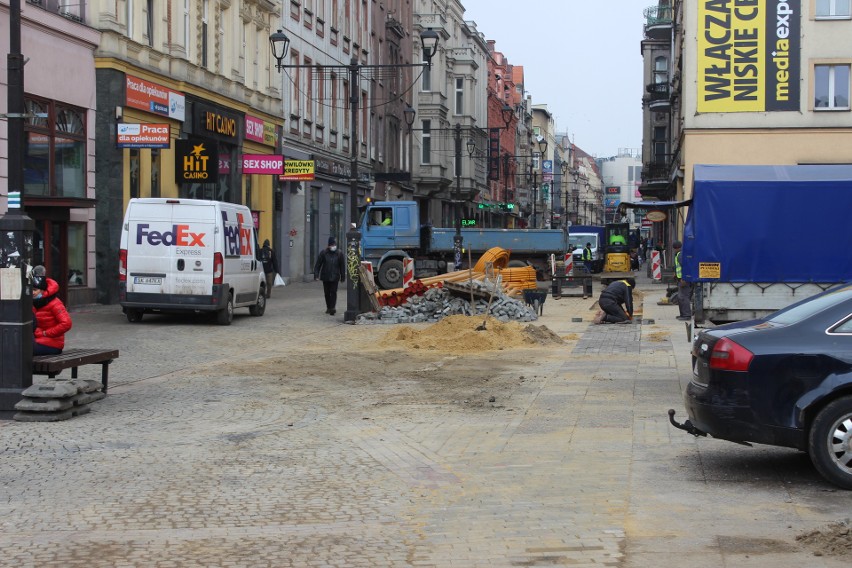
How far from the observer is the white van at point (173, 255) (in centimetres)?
2162

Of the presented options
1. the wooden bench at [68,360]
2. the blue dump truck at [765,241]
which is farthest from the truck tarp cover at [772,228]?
the wooden bench at [68,360]

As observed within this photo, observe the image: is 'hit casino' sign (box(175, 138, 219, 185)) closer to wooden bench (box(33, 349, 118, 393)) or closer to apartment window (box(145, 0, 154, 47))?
apartment window (box(145, 0, 154, 47))

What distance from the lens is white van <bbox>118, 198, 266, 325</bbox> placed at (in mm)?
21625

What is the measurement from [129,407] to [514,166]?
102 m

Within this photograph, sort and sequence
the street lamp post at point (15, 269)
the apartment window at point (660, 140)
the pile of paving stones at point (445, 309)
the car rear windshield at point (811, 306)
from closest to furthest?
the car rear windshield at point (811, 306)
the street lamp post at point (15, 269)
the pile of paving stones at point (445, 309)
the apartment window at point (660, 140)

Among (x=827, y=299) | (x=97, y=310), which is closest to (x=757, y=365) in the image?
(x=827, y=299)

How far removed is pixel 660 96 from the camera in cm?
6706

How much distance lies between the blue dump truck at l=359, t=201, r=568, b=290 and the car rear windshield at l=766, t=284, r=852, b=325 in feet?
99.7

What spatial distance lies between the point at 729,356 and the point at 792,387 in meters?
0.46

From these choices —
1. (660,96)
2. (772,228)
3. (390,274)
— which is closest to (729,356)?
(772,228)

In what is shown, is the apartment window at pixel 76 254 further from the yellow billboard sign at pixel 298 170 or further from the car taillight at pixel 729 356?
the car taillight at pixel 729 356

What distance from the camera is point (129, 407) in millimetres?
11742

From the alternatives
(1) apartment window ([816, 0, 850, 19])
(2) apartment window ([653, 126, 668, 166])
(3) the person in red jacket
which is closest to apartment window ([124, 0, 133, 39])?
(3) the person in red jacket

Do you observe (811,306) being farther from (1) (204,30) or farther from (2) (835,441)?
(1) (204,30)
